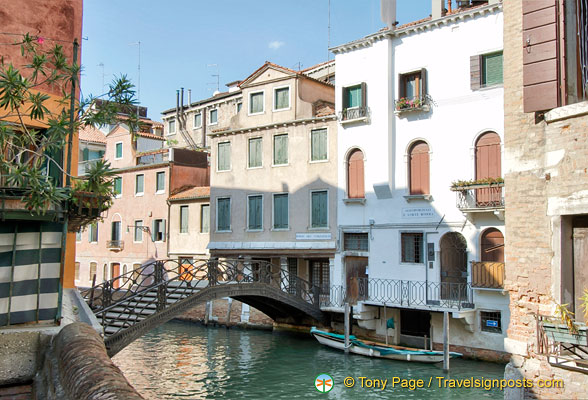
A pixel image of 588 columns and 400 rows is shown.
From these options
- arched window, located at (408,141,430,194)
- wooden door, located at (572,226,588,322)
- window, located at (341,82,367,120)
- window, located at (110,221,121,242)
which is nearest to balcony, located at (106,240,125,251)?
window, located at (110,221,121,242)

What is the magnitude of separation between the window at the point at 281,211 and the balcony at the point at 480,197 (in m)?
7.21

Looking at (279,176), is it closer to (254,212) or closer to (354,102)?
(254,212)

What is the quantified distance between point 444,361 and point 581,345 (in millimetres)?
10157

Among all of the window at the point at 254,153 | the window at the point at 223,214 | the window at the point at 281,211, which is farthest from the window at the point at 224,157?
the window at the point at 281,211

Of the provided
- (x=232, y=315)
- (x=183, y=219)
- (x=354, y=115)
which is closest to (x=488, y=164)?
(x=354, y=115)

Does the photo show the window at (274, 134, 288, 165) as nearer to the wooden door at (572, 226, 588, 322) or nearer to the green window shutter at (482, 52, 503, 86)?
the green window shutter at (482, 52, 503, 86)

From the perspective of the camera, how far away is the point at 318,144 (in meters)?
22.0

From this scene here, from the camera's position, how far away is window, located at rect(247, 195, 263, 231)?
23.5 m

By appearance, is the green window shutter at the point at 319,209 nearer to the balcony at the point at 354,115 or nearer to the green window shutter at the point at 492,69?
the balcony at the point at 354,115

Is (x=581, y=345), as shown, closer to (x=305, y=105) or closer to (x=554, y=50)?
(x=554, y=50)

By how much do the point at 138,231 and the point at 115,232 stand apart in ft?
7.54

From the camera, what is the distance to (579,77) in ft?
24.6

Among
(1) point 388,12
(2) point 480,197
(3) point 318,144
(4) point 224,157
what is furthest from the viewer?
(4) point 224,157

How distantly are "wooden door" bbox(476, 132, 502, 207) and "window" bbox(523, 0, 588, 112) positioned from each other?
31.2ft
